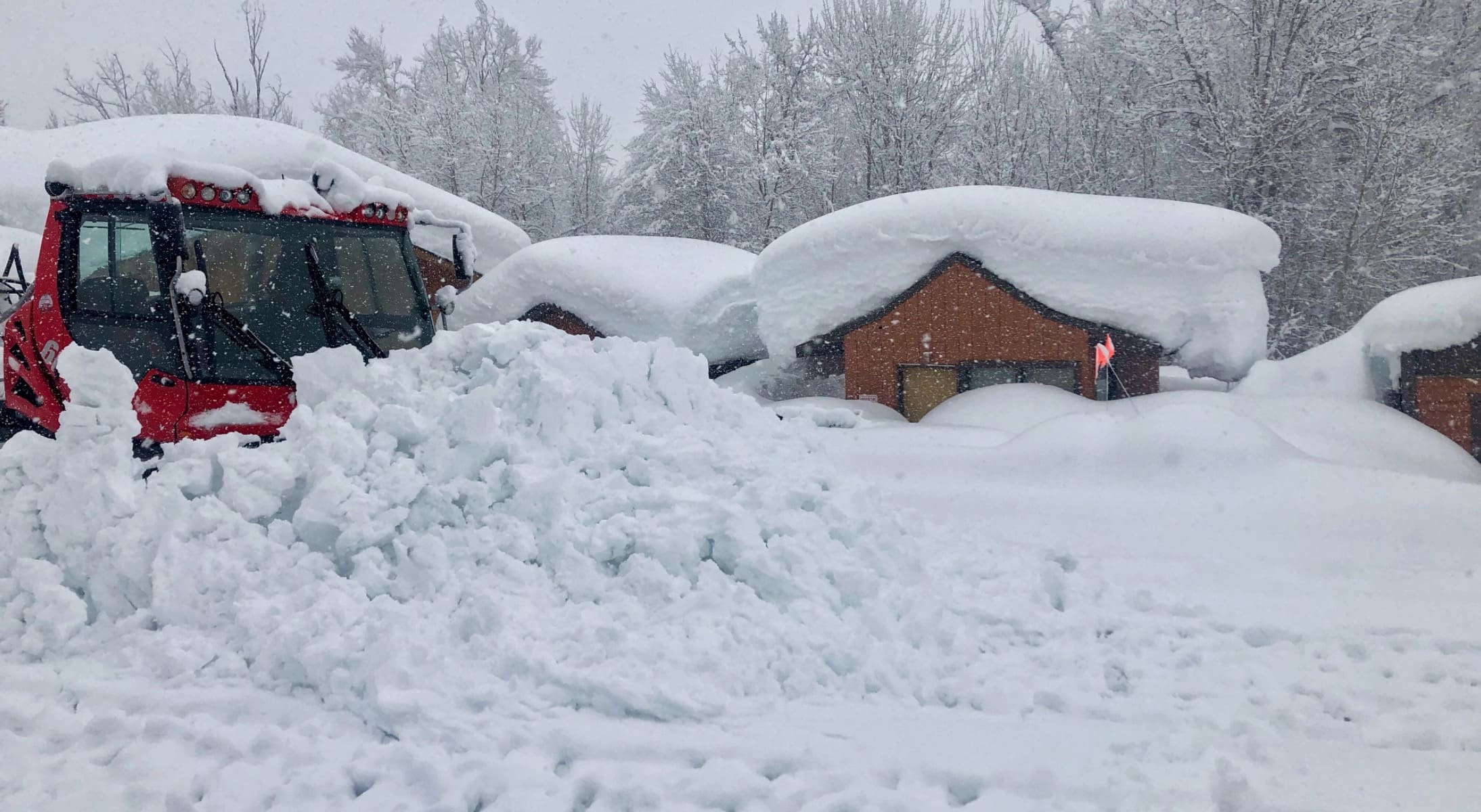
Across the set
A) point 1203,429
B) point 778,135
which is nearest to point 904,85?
point 778,135

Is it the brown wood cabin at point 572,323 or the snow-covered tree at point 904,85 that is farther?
the snow-covered tree at point 904,85

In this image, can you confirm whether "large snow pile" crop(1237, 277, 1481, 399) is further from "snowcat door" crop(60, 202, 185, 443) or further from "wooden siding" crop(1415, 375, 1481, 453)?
"snowcat door" crop(60, 202, 185, 443)

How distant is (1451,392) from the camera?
1170 centimetres

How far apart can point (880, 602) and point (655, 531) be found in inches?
46.0

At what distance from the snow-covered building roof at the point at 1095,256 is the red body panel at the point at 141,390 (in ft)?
26.0

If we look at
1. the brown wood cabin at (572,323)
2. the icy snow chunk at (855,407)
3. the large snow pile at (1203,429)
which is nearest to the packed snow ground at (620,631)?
the large snow pile at (1203,429)

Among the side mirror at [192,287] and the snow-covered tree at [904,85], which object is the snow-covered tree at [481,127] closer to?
the snow-covered tree at [904,85]

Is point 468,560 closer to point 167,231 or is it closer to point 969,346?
point 167,231

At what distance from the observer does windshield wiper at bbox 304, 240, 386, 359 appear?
6.09 m

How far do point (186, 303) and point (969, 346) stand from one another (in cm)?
991

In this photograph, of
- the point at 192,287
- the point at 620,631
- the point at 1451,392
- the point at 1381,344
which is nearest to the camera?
the point at 620,631

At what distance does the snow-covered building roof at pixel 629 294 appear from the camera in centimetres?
1416

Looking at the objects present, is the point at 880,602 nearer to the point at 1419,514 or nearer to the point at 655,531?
the point at 655,531

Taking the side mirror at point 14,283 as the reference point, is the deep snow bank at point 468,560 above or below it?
below
